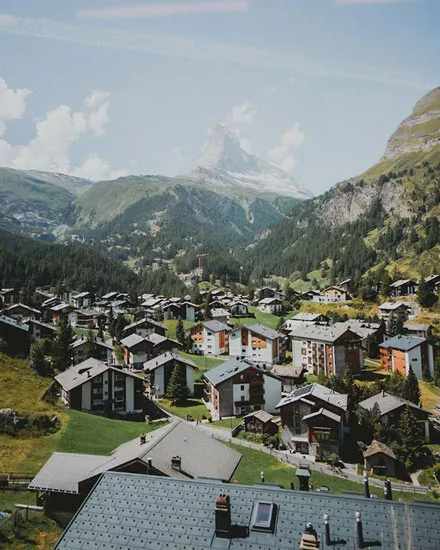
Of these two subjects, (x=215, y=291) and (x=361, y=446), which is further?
(x=215, y=291)

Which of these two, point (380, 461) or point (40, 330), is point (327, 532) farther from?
point (40, 330)

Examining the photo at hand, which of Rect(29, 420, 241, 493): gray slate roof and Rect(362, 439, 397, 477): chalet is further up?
Rect(29, 420, 241, 493): gray slate roof

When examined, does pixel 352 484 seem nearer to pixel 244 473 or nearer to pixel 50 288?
pixel 244 473

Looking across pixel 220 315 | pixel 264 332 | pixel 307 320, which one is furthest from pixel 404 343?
pixel 220 315

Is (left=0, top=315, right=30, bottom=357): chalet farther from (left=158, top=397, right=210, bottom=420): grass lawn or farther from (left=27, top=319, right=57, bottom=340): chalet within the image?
(left=158, top=397, right=210, bottom=420): grass lawn

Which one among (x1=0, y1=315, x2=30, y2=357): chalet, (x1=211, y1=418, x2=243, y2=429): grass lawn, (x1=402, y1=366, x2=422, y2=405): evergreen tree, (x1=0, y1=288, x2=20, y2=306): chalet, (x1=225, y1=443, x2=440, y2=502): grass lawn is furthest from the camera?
(x1=0, y1=288, x2=20, y2=306): chalet

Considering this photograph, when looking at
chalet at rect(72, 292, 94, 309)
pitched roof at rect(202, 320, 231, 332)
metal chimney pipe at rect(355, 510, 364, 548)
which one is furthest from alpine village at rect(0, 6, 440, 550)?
chalet at rect(72, 292, 94, 309)

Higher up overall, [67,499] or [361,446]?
[67,499]

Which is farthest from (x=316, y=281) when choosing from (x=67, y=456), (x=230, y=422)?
(x=67, y=456)
